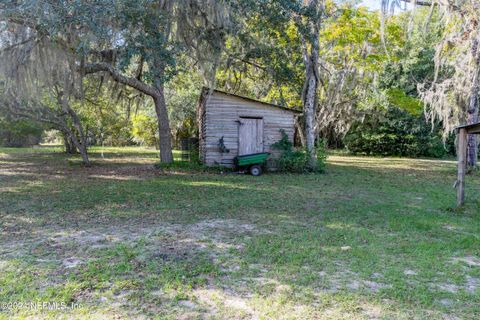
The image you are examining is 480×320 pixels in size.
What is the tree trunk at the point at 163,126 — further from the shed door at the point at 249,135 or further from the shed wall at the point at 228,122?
the shed door at the point at 249,135

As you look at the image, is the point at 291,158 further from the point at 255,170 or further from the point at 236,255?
the point at 236,255

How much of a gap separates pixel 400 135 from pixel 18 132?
20.8 meters

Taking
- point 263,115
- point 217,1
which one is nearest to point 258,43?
point 263,115

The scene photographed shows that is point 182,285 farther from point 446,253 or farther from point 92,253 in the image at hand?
point 446,253

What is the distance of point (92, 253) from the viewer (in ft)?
12.6

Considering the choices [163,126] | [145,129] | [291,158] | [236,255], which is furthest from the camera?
[145,129]

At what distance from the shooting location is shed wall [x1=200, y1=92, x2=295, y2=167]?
1186 cm

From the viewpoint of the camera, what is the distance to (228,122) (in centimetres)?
1193

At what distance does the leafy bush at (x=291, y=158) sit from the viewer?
1180 centimetres

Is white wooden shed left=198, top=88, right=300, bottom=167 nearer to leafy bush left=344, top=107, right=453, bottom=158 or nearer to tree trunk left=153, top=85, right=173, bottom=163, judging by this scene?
tree trunk left=153, top=85, right=173, bottom=163

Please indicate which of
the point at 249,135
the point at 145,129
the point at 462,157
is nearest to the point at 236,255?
the point at 462,157

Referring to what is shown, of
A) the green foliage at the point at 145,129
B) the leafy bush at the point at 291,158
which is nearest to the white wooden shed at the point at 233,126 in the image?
the leafy bush at the point at 291,158

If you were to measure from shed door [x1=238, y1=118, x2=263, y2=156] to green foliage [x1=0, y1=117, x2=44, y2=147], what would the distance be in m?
9.51

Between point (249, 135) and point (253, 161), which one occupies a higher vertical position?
point (249, 135)
